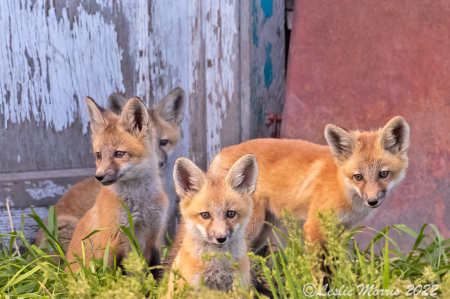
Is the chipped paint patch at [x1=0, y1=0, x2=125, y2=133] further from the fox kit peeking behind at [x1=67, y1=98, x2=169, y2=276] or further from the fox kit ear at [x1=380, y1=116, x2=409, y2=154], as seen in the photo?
the fox kit ear at [x1=380, y1=116, x2=409, y2=154]

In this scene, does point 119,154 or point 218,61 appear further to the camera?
point 218,61

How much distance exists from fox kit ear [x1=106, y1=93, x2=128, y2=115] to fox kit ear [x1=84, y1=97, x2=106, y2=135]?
24.7 inches

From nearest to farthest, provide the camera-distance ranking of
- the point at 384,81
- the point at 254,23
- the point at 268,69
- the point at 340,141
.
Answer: the point at 340,141
the point at 384,81
the point at 254,23
the point at 268,69

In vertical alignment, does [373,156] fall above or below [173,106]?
below

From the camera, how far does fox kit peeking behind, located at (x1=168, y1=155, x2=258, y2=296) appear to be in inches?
77.8

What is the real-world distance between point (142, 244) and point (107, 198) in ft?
1.23

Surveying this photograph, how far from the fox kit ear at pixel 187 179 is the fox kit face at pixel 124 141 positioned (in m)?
0.55

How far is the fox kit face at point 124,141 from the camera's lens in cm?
253

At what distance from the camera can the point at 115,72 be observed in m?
3.44

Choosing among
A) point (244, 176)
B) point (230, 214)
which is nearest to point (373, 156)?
point (244, 176)

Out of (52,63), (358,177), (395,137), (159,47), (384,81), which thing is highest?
(159,47)

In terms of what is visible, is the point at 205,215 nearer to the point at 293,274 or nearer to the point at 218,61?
the point at 293,274

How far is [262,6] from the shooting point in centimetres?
345

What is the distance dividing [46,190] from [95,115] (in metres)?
1.17
